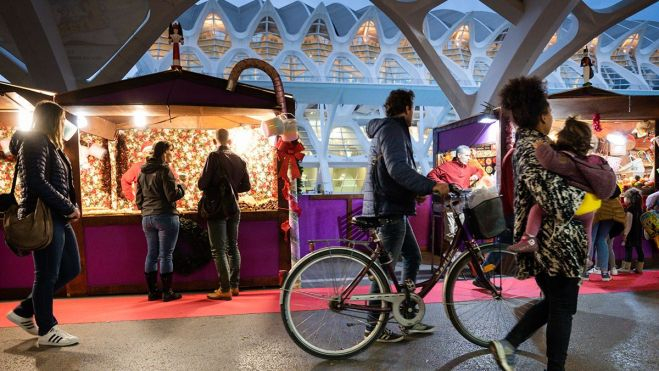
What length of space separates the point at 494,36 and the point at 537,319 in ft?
152

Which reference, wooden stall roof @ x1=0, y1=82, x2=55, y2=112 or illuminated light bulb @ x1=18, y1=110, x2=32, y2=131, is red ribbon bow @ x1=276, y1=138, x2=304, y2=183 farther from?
illuminated light bulb @ x1=18, y1=110, x2=32, y2=131

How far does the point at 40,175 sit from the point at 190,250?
2.59 meters

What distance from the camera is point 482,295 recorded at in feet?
11.6

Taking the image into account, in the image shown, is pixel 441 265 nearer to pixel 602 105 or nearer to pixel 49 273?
pixel 49 273

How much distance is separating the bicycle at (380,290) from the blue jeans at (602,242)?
3.48 metres

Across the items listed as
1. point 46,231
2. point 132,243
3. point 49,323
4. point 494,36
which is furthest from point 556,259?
point 494,36

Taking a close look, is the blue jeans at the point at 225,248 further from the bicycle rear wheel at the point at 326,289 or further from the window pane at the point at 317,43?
the window pane at the point at 317,43

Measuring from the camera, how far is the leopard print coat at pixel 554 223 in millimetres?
2438

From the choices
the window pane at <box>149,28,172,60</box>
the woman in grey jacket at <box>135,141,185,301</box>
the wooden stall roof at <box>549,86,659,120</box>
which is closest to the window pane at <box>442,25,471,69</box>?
the window pane at <box>149,28,172,60</box>

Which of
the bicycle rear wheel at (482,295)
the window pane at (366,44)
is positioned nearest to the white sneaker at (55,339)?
the bicycle rear wheel at (482,295)

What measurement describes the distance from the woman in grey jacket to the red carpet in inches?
14.9

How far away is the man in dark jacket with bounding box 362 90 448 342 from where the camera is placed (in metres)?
3.39

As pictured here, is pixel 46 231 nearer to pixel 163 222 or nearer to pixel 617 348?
pixel 163 222

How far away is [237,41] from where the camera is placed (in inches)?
1673
